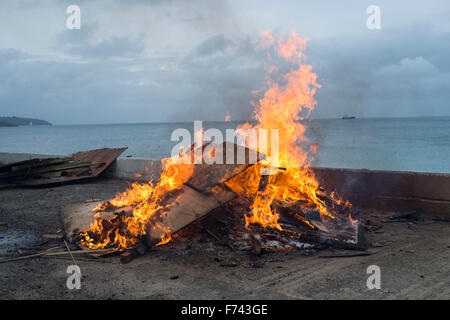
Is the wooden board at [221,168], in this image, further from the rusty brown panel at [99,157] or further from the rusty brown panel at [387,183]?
the rusty brown panel at [99,157]

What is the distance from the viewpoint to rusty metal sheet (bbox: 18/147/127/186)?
40.7 feet

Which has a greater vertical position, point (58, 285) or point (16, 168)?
point (16, 168)

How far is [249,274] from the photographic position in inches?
201

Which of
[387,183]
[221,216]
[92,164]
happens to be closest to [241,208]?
[221,216]

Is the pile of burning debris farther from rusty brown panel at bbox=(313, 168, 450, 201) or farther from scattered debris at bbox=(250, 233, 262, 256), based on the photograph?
rusty brown panel at bbox=(313, 168, 450, 201)

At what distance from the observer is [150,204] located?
6969mm

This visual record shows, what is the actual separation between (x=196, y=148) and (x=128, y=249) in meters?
3.07

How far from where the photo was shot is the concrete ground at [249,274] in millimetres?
4422

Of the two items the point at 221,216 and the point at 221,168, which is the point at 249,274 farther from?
the point at 221,168

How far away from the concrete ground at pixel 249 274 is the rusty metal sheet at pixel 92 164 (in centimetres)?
759

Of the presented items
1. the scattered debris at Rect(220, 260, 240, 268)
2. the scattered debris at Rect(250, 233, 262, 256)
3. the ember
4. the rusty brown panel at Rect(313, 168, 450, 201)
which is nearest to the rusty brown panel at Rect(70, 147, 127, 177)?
the ember

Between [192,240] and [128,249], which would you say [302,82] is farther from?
[128,249]

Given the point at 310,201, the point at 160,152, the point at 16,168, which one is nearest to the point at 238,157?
the point at 310,201

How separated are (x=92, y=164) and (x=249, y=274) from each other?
10.7m
